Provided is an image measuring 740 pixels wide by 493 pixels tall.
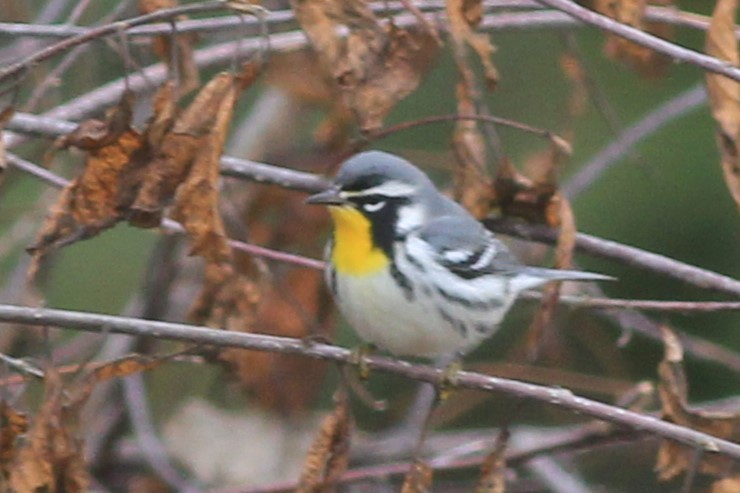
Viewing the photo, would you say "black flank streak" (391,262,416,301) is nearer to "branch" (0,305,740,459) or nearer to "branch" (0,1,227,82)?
"branch" (0,305,740,459)

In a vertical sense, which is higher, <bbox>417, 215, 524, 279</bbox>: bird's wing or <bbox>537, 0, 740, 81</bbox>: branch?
<bbox>537, 0, 740, 81</bbox>: branch

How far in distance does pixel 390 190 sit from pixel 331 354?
0.65 metres

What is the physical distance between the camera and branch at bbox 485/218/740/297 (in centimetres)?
348

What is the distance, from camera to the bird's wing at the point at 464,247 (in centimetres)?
342

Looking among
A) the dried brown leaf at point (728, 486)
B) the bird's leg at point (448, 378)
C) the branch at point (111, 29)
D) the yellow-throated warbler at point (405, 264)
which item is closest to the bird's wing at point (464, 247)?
the yellow-throated warbler at point (405, 264)

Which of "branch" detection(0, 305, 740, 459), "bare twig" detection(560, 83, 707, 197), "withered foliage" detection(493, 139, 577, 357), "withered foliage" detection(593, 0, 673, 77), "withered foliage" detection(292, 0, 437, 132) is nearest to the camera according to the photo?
"branch" detection(0, 305, 740, 459)

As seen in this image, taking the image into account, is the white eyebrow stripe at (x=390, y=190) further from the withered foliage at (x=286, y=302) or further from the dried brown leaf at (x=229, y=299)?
the withered foliage at (x=286, y=302)

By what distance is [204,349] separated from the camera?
3.26 metres

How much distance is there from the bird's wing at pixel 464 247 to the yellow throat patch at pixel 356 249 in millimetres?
148

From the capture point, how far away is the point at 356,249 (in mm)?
3299

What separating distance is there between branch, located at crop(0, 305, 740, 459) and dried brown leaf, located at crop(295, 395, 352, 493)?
12 cm

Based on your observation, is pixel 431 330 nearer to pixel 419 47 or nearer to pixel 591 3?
pixel 419 47

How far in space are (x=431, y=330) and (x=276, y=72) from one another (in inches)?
60.2

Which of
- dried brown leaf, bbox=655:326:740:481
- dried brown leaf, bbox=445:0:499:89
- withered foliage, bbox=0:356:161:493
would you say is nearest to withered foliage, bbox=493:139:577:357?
dried brown leaf, bbox=655:326:740:481
